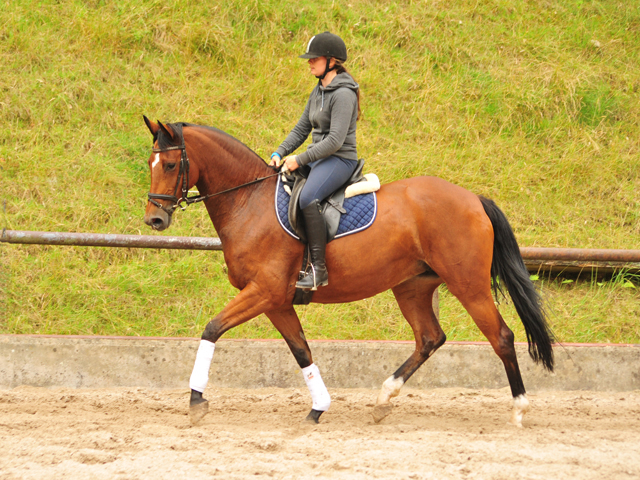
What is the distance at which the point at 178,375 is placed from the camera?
17.9 feet

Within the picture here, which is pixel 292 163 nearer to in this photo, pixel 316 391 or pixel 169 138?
pixel 169 138

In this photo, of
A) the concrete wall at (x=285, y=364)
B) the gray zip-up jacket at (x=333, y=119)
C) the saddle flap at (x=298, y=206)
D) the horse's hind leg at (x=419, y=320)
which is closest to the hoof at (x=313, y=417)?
the horse's hind leg at (x=419, y=320)

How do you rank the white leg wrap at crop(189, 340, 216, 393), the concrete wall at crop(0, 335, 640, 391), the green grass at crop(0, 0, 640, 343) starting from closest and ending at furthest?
the white leg wrap at crop(189, 340, 216, 393)
the concrete wall at crop(0, 335, 640, 391)
the green grass at crop(0, 0, 640, 343)

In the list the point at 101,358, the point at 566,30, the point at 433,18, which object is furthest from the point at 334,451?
the point at 566,30

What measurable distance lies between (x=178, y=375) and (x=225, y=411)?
0.84 meters

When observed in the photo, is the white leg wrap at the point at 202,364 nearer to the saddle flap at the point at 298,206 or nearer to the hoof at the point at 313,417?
the hoof at the point at 313,417

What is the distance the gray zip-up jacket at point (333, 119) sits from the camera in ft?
14.3

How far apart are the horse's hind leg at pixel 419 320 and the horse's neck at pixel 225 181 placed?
1.45 meters

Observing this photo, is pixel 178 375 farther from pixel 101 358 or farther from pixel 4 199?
pixel 4 199

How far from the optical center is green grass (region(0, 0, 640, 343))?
6656mm

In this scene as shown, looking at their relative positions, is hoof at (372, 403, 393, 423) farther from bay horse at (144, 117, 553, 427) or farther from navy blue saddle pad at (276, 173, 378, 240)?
navy blue saddle pad at (276, 173, 378, 240)

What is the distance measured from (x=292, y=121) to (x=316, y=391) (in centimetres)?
539

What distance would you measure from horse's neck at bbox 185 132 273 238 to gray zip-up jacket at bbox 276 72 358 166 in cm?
44

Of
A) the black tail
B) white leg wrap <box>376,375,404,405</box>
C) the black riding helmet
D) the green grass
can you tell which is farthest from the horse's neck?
the green grass
